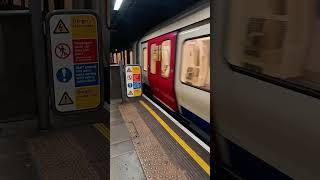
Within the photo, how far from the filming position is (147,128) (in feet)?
15.9

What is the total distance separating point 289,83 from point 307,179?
1.16 ft

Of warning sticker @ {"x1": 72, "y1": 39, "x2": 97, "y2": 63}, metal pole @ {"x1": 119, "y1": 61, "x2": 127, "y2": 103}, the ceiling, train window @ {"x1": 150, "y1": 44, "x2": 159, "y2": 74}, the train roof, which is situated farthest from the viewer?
the ceiling

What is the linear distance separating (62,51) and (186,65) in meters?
2.24

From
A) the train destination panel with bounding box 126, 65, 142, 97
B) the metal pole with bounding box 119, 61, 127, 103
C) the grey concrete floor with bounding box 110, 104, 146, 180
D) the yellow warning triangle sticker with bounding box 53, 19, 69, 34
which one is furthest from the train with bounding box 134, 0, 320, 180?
the train destination panel with bounding box 126, 65, 142, 97

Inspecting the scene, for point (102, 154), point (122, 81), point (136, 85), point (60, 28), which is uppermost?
point (60, 28)

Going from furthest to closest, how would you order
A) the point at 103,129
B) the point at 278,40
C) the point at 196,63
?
the point at 196,63
the point at 103,129
the point at 278,40

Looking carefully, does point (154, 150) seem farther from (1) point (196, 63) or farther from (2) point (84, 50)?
(1) point (196, 63)

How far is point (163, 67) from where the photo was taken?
6773 mm

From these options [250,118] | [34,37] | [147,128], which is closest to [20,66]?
[34,37]

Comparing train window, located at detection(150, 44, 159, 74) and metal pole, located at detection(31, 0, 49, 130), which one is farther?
train window, located at detection(150, 44, 159, 74)

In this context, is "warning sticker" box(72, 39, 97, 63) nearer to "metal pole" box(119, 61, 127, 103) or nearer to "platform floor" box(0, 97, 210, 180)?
"platform floor" box(0, 97, 210, 180)

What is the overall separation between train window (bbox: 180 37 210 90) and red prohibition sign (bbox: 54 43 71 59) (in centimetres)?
176

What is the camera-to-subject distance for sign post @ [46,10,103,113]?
3502mm

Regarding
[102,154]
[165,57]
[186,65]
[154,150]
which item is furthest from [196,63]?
[102,154]
